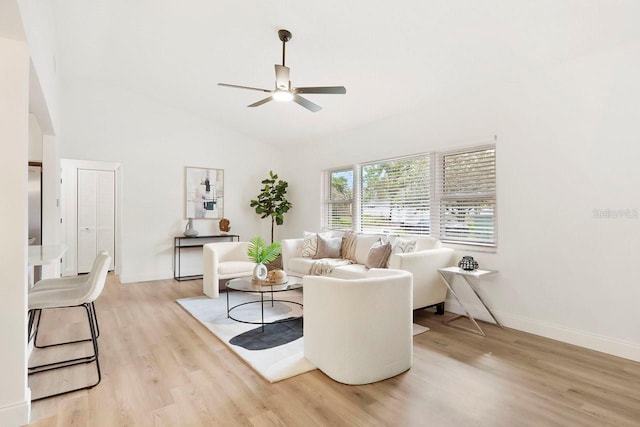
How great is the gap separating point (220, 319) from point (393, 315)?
216 centimetres

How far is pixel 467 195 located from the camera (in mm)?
4066

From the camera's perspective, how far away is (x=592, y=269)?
3.09 meters

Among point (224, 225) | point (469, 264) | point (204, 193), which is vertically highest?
point (204, 193)

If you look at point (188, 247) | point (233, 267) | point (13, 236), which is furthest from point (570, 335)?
point (188, 247)

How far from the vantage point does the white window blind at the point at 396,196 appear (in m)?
4.66

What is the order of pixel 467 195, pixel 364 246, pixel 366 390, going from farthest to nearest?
pixel 364 246, pixel 467 195, pixel 366 390

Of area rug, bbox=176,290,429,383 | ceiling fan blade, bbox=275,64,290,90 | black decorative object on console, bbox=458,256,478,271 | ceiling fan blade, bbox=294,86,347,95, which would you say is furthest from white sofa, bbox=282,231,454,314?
ceiling fan blade, bbox=275,64,290,90

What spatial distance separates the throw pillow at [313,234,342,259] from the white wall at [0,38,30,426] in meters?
3.57

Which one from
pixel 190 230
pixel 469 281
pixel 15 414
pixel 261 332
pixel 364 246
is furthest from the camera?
pixel 190 230

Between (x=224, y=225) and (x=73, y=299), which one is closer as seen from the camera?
(x=73, y=299)

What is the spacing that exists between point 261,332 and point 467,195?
A: 9.07 feet

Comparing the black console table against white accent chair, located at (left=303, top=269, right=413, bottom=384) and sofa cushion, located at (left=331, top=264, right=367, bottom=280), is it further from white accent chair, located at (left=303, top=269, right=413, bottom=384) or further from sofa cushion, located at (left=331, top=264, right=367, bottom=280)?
white accent chair, located at (left=303, top=269, right=413, bottom=384)

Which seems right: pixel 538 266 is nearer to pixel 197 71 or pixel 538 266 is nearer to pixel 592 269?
pixel 592 269

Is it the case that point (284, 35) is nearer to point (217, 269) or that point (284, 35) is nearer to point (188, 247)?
point (217, 269)
